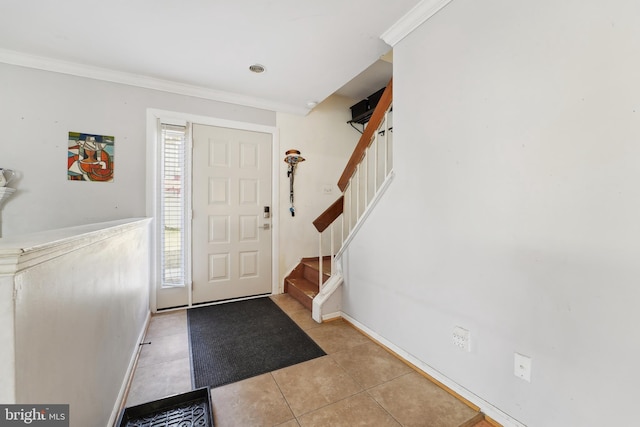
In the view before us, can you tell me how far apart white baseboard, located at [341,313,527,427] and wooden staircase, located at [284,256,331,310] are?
31.4 inches

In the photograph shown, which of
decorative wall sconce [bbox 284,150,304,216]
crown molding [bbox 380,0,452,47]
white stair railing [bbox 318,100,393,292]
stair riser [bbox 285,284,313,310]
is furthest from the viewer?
decorative wall sconce [bbox 284,150,304,216]

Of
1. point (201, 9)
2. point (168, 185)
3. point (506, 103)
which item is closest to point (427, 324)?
point (506, 103)

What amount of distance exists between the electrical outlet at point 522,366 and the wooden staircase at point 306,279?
177 centimetres

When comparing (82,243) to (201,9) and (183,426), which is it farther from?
(201,9)

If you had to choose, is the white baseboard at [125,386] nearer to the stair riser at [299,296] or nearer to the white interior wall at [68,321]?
the white interior wall at [68,321]

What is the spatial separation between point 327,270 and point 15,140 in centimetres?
309

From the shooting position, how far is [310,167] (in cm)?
359

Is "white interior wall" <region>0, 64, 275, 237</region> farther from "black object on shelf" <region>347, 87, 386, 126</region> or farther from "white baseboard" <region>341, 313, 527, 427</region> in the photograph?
"white baseboard" <region>341, 313, 527, 427</region>

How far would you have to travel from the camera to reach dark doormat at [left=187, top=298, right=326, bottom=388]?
6.01 feet

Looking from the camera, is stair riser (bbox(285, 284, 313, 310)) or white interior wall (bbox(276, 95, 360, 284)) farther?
white interior wall (bbox(276, 95, 360, 284))

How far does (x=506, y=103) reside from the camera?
1.34 metres

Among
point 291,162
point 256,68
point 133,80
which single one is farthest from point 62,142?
point 291,162

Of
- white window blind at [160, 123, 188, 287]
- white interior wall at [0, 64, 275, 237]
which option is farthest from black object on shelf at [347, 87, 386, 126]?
white interior wall at [0, 64, 275, 237]

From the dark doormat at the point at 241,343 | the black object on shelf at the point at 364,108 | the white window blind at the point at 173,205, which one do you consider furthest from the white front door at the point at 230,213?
the black object on shelf at the point at 364,108
